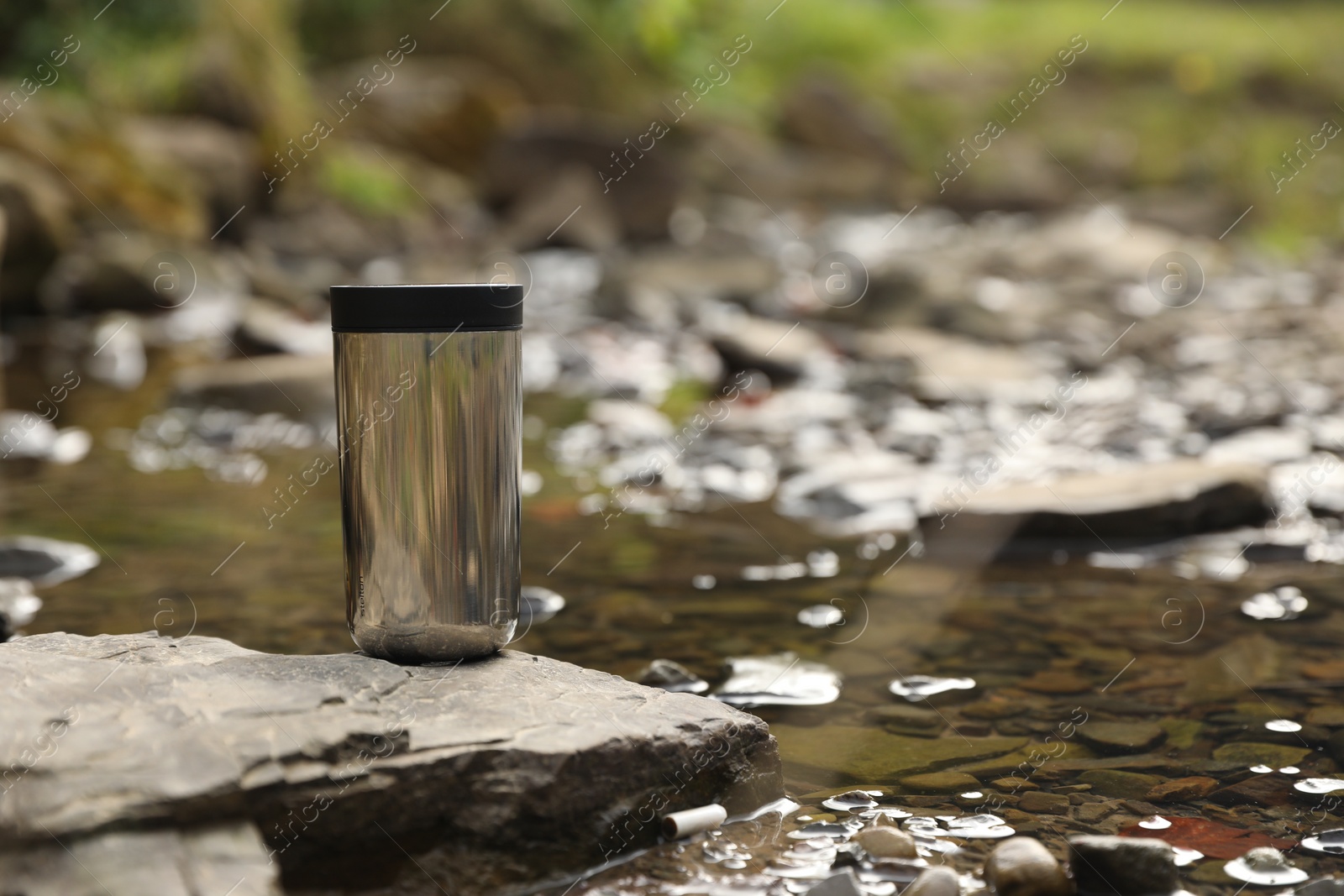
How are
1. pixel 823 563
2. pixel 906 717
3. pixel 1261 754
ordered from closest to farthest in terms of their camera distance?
1. pixel 1261 754
2. pixel 906 717
3. pixel 823 563

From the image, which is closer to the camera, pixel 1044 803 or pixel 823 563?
pixel 1044 803

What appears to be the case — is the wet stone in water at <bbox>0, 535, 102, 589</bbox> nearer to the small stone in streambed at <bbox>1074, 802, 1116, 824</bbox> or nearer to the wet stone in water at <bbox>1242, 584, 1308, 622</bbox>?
the small stone in streambed at <bbox>1074, 802, 1116, 824</bbox>

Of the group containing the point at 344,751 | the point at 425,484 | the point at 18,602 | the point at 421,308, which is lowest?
the point at 344,751

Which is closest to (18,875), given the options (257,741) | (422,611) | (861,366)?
(257,741)

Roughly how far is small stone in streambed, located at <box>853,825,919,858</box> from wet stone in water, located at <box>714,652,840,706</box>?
2.32ft

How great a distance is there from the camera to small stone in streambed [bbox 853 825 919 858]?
2.03 m

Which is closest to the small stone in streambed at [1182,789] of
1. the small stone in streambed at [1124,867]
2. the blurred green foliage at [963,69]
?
the small stone in streambed at [1124,867]

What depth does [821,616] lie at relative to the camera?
3418mm

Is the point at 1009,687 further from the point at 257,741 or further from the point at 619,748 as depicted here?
the point at 257,741

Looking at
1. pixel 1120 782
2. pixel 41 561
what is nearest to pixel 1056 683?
pixel 1120 782

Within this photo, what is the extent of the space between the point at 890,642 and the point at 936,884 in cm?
135

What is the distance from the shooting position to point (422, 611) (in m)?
2.29

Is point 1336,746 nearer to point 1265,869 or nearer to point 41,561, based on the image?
point 1265,869

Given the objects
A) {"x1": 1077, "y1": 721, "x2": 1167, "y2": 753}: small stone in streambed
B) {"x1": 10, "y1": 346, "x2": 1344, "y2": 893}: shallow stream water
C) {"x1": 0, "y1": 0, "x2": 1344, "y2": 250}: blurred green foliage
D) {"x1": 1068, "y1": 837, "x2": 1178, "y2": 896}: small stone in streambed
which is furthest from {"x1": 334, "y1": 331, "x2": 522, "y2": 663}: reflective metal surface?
{"x1": 0, "y1": 0, "x2": 1344, "y2": 250}: blurred green foliage
